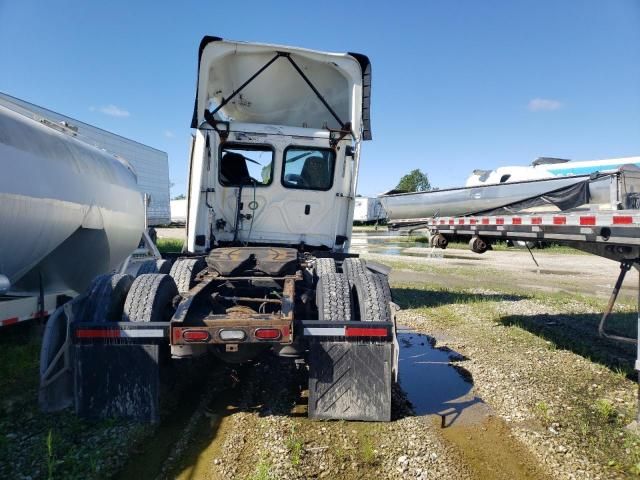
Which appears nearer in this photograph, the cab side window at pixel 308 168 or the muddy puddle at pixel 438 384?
the muddy puddle at pixel 438 384

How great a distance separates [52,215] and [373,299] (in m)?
3.57

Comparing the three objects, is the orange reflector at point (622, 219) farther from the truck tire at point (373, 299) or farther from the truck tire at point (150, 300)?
the truck tire at point (150, 300)

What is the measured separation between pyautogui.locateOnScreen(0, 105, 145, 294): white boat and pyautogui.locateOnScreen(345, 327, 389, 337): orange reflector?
2.82 metres

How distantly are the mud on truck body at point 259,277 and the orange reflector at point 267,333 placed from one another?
1 centimetres

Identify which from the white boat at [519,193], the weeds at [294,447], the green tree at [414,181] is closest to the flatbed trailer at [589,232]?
the weeds at [294,447]

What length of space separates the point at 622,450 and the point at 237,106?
622 centimetres

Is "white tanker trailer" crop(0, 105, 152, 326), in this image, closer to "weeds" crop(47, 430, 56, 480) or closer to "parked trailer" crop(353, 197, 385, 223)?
"weeds" crop(47, 430, 56, 480)

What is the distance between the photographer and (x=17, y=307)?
4527 millimetres

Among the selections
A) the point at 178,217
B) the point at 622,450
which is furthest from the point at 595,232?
the point at 178,217

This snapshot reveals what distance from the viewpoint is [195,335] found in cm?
349

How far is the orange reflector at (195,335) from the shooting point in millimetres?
3488

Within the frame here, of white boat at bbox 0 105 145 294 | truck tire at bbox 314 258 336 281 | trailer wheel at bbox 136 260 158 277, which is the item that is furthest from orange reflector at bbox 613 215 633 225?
white boat at bbox 0 105 145 294

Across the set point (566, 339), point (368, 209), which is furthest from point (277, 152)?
point (368, 209)

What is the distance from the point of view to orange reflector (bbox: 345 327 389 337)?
146 inches
